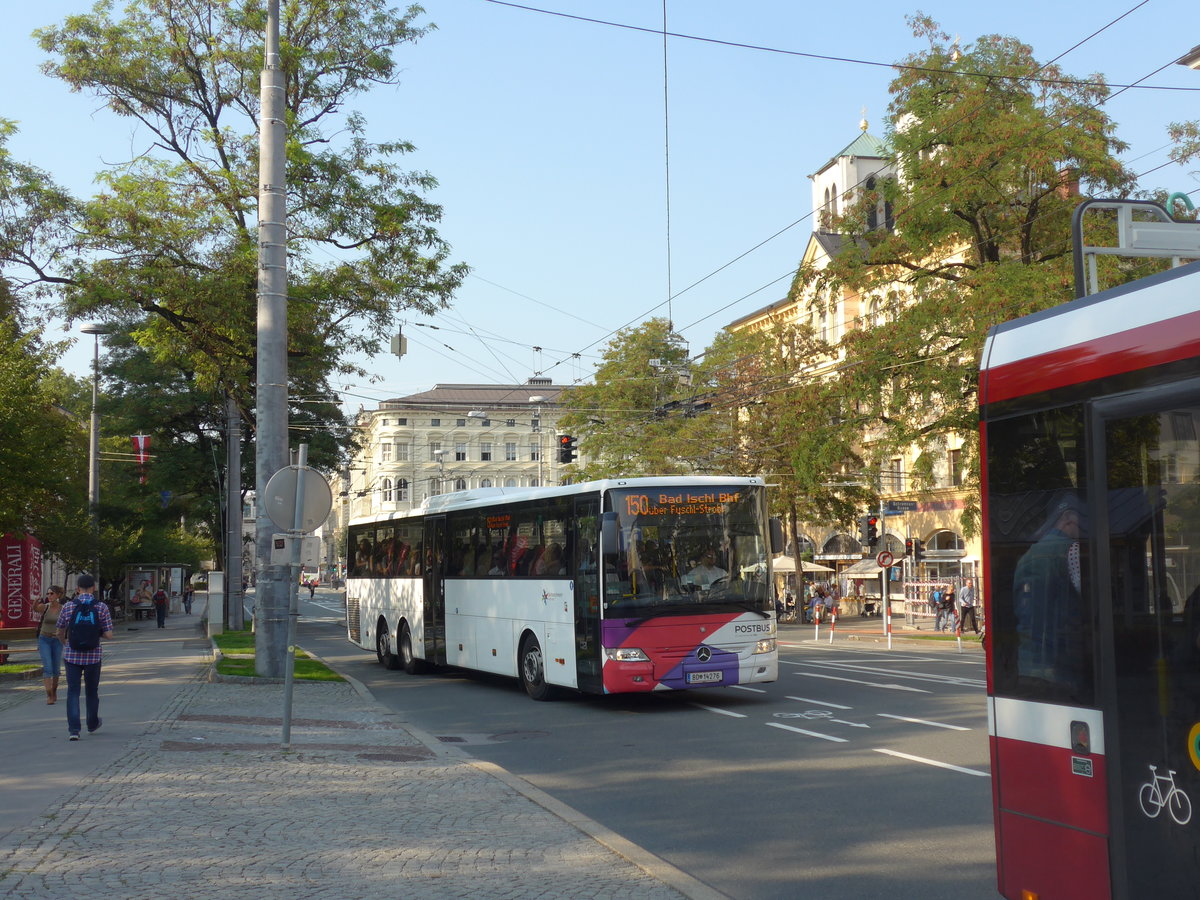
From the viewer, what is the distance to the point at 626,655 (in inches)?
626

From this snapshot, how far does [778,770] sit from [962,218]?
24.6m

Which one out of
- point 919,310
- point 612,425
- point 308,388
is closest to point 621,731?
point 919,310

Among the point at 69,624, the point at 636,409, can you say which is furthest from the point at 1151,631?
the point at 636,409

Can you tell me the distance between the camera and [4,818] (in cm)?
866

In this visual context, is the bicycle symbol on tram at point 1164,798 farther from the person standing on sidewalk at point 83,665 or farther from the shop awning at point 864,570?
the shop awning at point 864,570

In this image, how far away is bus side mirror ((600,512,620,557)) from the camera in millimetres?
15797

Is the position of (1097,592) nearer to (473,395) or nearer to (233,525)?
(233,525)

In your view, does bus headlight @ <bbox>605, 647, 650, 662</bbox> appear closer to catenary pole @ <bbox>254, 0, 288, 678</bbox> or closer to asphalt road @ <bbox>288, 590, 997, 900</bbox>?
asphalt road @ <bbox>288, 590, 997, 900</bbox>

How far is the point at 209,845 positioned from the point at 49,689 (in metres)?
10.8

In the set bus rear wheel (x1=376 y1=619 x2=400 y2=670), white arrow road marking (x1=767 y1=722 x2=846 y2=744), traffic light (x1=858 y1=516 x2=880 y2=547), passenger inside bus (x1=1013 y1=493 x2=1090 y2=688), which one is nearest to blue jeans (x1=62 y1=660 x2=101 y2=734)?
white arrow road marking (x1=767 y1=722 x2=846 y2=744)

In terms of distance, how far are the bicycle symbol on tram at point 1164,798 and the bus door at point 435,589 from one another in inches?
711

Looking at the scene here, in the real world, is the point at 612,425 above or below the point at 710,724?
above

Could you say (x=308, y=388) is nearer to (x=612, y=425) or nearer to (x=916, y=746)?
Result: (x=612, y=425)

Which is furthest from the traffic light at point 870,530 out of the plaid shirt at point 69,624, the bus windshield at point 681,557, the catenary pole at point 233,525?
the plaid shirt at point 69,624
